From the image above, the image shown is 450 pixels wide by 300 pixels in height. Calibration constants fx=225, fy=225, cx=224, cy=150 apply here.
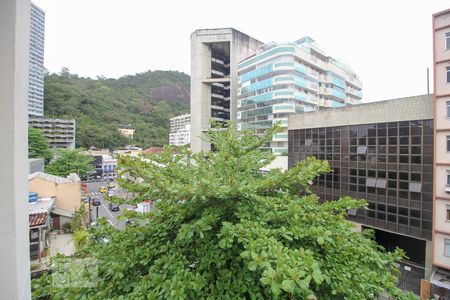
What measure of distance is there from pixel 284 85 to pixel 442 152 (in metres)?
14.8

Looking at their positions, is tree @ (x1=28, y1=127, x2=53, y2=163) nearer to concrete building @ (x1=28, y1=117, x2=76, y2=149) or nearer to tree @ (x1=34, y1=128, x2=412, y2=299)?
concrete building @ (x1=28, y1=117, x2=76, y2=149)

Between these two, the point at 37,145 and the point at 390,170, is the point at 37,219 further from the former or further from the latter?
the point at 390,170

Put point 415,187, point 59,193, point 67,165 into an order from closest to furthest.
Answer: point 415,187 → point 59,193 → point 67,165

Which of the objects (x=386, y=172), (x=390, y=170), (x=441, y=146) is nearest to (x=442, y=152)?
(x=441, y=146)

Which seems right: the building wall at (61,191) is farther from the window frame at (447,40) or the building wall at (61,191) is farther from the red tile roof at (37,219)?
the window frame at (447,40)

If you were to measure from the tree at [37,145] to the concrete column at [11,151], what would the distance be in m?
27.7

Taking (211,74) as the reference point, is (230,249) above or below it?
below

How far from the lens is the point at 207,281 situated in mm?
2293

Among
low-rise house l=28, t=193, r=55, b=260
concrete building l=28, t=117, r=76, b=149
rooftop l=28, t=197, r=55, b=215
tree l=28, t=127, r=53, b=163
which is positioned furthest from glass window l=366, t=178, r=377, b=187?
concrete building l=28, t=117, r=76, b=149

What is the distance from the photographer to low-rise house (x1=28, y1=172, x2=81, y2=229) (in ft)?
51.4

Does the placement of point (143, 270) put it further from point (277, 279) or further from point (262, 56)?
point (262, 56)

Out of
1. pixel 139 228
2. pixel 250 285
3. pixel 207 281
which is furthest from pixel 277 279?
pixel 139 228

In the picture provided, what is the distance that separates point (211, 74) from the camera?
31.7 m

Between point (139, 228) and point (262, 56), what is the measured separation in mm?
24988
